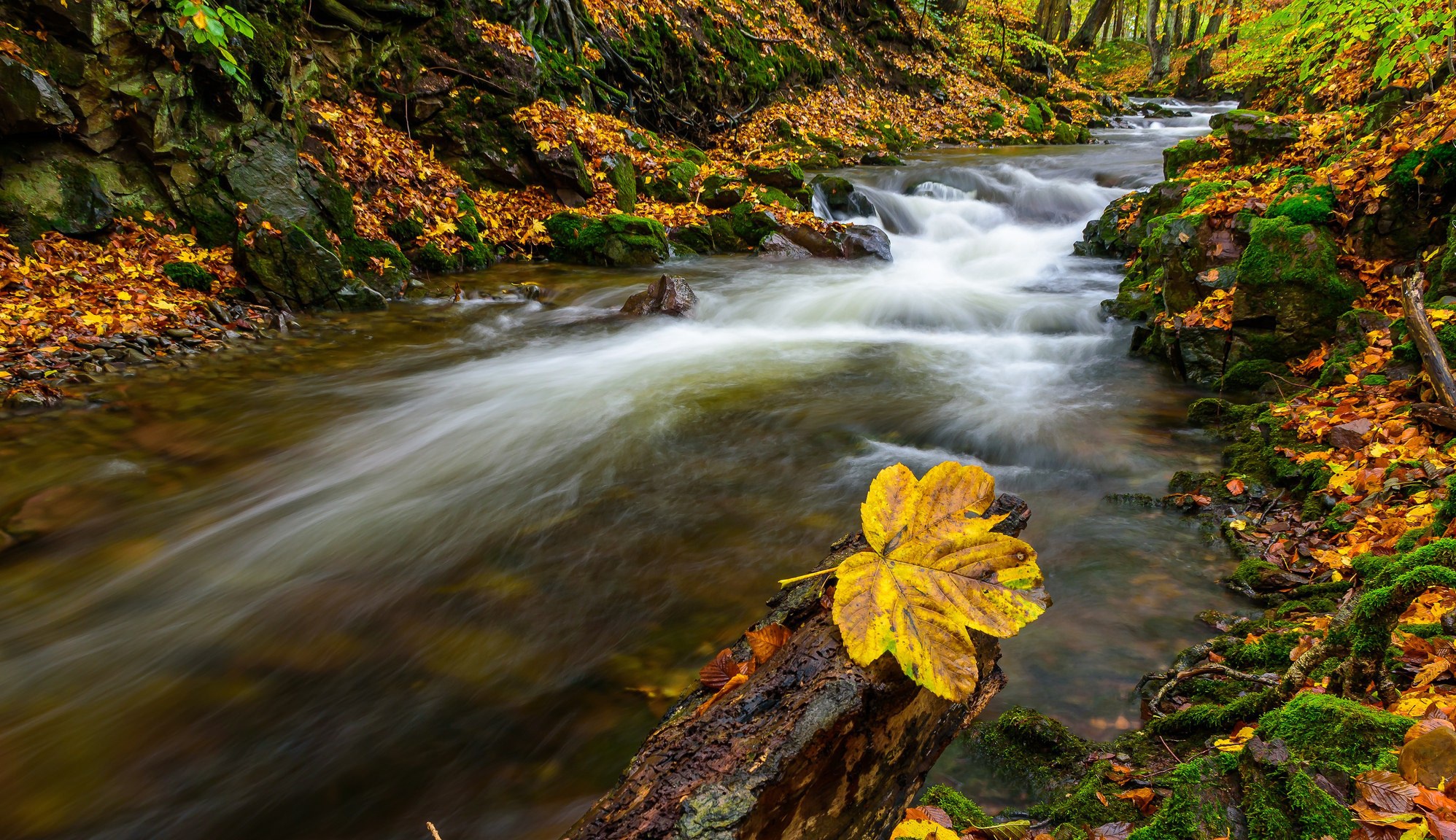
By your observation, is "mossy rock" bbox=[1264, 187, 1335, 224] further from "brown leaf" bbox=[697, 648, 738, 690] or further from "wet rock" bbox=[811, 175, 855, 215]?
"wet rock" bbox=[811, 175, 855, 215]

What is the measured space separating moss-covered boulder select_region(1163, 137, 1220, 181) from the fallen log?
10005 millimetres

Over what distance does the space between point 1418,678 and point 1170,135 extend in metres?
23.2

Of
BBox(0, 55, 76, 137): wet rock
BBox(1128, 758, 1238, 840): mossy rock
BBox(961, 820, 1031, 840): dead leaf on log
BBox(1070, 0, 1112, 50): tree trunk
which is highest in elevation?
BBox(1070, 0, 1112, 50): tree trunk

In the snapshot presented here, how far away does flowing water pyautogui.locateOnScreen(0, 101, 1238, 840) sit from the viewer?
8.45 ft

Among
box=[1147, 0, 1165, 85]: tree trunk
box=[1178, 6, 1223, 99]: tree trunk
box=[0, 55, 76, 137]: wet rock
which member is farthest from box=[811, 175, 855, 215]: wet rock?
box=[1147, 0, 1165, 85]: tree trunk

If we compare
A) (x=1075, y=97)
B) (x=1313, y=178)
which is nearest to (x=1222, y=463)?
(x=1313, y=178)

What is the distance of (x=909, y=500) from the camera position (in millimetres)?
1296

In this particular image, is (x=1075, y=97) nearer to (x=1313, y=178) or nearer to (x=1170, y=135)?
(x=1170, y=135)

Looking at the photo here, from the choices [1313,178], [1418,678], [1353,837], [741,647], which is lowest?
[1418,678]

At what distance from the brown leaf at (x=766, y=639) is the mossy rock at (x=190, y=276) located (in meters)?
7.72

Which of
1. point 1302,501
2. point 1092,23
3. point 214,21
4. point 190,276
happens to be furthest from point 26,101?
point 1092,23

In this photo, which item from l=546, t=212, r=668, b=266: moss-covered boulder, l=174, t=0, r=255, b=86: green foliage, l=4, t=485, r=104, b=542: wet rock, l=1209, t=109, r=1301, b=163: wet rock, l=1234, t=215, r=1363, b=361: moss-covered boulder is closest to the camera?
l=4, t=485, r=104, b=542: wet rock

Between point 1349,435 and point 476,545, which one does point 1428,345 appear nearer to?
point 1349,435

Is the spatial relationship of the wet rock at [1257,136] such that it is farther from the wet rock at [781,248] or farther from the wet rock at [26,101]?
the wet rock at [26,101]
